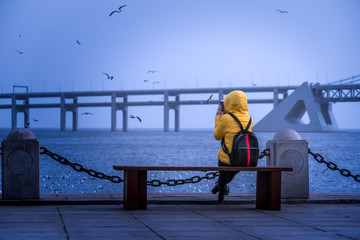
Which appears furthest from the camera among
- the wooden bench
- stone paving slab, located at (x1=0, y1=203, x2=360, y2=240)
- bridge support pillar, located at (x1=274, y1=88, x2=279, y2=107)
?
bridge support pillar, located at (x1=274, y1=88, x2=279, y2=107)

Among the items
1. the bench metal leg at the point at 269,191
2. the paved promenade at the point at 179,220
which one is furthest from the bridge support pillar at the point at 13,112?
the bench metal leg at the point at 269,191

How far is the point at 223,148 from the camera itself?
5.30 metres

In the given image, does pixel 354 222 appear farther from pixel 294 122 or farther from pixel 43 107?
pixel 43 107

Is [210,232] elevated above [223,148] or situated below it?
below

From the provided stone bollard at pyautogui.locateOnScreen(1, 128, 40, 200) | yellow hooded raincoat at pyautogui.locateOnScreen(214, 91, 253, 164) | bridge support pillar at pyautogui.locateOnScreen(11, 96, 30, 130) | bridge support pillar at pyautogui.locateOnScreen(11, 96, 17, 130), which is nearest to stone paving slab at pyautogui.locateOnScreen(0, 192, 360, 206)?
stone bollard at pyautogui.locateOnScreen(1, 128, 40, 200)

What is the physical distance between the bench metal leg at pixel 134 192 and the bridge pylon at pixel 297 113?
66003 mm

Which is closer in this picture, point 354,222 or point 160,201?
point 354,222

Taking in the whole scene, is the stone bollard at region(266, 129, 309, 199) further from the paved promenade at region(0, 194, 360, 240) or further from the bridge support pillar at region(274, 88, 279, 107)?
the bridge support pillar at region(274, 88, 279, 107)

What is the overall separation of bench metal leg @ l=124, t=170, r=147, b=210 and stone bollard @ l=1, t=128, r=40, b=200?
109 centimetres

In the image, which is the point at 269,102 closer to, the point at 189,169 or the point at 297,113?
the point at 297,113

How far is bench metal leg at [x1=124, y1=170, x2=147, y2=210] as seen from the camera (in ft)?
16.8

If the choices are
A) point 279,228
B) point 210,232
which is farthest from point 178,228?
point 279,228

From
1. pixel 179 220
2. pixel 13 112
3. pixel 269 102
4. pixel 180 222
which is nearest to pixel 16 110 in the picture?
pixel 13 112

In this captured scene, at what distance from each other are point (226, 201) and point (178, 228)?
1.81 m
